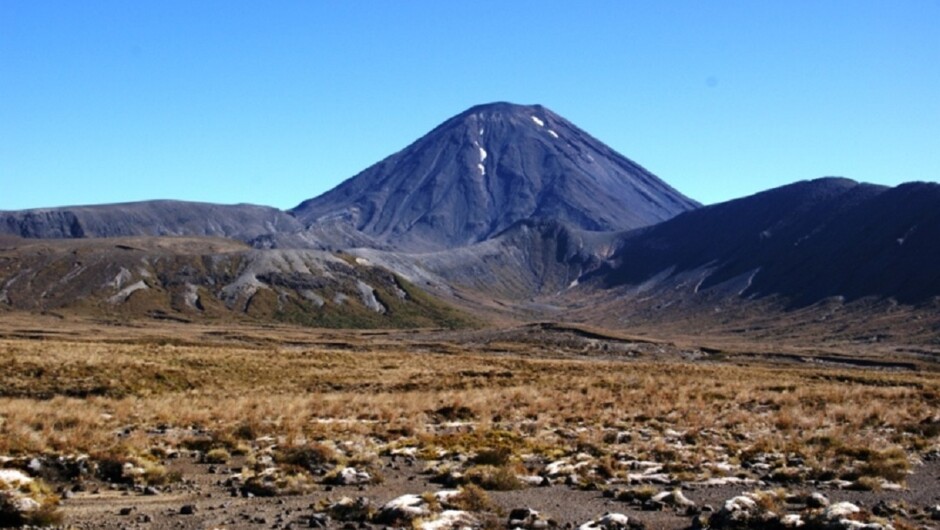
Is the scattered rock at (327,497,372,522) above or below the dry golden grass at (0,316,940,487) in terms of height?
above

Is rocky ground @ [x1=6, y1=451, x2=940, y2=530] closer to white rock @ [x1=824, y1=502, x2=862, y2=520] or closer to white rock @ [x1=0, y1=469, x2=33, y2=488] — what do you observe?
white rock @ [x1=824, y1=502, x2=862, y2=520]

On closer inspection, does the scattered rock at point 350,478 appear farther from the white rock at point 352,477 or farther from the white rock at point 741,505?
the white rock at point 741,505

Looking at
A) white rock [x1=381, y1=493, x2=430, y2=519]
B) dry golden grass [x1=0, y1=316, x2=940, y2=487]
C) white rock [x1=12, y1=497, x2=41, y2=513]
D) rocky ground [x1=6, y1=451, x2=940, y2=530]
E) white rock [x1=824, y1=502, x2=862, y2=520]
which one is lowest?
dry golden grass [x1=0, y1=316, x2=940, y2=487]

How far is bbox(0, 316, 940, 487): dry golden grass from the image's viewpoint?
61.7 feet

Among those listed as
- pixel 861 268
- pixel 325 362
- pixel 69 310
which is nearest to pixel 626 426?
pixel 325 362

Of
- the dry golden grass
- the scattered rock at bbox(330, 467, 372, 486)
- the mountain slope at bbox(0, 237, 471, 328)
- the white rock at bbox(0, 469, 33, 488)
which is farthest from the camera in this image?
the mountain slope at bbox(0, 237, 471, 328)

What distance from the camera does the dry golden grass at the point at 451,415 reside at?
18.8 metres

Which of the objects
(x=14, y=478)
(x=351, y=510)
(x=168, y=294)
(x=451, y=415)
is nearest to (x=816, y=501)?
(x=351, y=510)

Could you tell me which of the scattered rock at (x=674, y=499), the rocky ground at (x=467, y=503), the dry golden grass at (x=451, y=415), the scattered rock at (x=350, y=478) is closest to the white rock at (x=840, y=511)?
the rocky ground at (x=467, y=503)

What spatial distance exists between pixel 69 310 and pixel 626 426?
162244 mm

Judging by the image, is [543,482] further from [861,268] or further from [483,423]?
[861,268]

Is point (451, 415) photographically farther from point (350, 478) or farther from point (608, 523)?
point (608, 523)

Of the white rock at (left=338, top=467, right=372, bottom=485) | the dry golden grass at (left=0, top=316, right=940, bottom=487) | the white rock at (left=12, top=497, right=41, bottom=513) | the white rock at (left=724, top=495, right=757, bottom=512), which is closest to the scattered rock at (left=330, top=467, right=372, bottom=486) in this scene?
the white rock at (left=338, top=467, right=372, bottom=485)

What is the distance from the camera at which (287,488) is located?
14727mm
